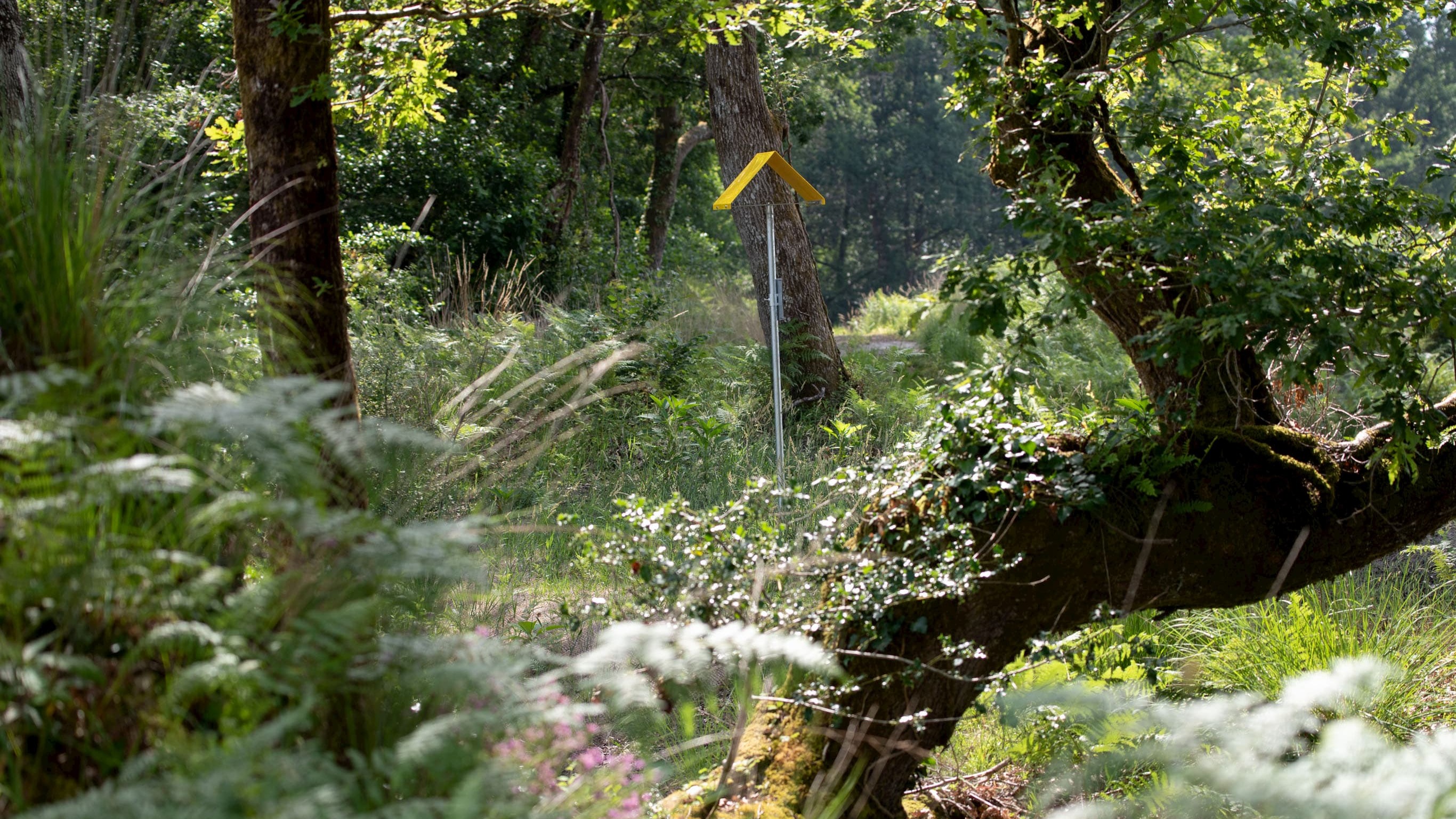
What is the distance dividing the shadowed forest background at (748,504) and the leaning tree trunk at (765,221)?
1745 millimetres

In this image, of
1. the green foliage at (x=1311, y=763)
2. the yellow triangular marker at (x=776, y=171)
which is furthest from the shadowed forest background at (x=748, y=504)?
the yellow triangular marker at (x=776, y=171)

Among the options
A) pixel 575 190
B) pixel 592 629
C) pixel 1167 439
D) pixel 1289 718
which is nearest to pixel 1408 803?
pixel 1289 718

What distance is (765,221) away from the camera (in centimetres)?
914

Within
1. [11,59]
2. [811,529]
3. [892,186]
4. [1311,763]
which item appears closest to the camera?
[1311,763]

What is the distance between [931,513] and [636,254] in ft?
39.4

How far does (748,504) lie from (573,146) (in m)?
11.6

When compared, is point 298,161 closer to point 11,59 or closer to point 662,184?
point 11,59

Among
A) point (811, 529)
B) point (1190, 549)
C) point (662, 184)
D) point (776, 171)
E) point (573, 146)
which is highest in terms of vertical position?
point (573, 146)

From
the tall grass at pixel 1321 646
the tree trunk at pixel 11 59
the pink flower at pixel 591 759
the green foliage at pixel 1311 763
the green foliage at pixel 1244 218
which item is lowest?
the tall grass at pixel 1321 646

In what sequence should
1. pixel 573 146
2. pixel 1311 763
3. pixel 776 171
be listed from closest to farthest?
pixel 1311 763
pixel 776 171
pixel 573 146

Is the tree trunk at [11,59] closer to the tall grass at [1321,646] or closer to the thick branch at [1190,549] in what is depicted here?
the thick branch at [1190,549]

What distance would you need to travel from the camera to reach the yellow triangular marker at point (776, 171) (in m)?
5.88

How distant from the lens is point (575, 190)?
14406mm

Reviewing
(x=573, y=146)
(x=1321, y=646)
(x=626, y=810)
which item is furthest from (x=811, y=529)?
(x=573, y=146)
